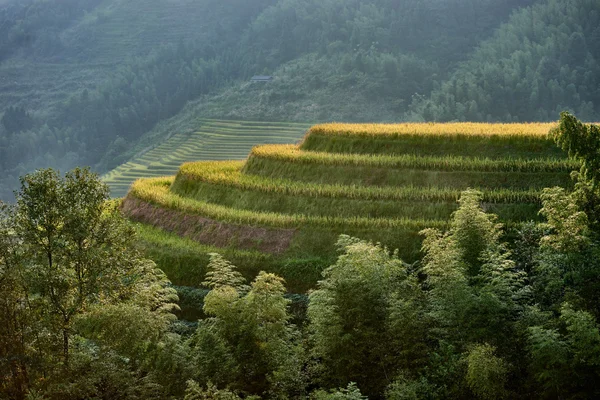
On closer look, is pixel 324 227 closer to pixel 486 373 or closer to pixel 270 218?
pixel 270 218

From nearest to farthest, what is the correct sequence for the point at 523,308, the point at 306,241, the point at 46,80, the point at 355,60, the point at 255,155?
the point at 523,308, the point at 306,241, the point at 255,155, the point at 355,60, the point at 46,80

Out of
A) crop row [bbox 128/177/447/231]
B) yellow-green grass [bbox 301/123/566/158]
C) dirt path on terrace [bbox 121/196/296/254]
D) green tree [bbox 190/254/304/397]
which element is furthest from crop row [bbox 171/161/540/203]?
green tree [bbox 190/254/304/397]

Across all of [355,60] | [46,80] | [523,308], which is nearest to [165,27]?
[46,80]

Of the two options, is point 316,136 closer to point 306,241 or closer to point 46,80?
point 306,241

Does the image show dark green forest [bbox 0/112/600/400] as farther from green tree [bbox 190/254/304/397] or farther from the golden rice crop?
the golden rice crop

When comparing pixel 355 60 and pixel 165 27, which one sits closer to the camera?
pixel 355 60

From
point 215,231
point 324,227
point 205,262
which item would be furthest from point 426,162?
point 205,262
